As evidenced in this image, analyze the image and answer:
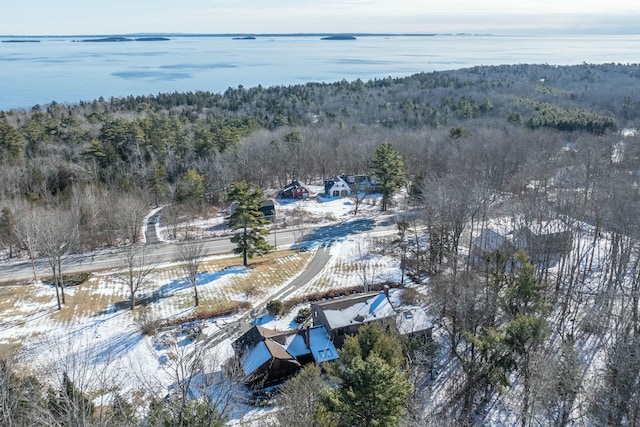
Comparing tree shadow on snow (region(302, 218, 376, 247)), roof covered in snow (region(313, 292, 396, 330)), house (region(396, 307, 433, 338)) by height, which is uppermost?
roof covered in snow (region(313, 292, 396, 330))

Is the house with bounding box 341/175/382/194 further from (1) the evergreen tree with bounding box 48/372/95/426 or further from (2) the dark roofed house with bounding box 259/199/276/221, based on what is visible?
(1) the evergreen tree with bounding box 48/372/95/426

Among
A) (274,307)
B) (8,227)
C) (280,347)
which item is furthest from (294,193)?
(280,347)

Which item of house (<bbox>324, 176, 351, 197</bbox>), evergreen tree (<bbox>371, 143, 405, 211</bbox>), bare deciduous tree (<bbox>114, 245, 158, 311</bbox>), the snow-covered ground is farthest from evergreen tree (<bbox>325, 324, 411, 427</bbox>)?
house (<bbox>324, 176, 351, 197</bbox>)

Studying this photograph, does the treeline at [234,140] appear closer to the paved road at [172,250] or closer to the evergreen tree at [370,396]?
the paved road at [172,250]

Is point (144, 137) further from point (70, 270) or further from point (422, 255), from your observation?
point (422, 255)

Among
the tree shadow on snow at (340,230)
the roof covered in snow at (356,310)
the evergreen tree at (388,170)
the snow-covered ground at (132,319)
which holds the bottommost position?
the snow-covered ground at (132,319)

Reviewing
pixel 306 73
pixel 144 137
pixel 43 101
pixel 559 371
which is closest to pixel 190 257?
pixel 559 371

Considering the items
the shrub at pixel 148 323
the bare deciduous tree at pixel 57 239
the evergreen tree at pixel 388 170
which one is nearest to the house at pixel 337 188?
the evergreen tree at pixel 388 170
